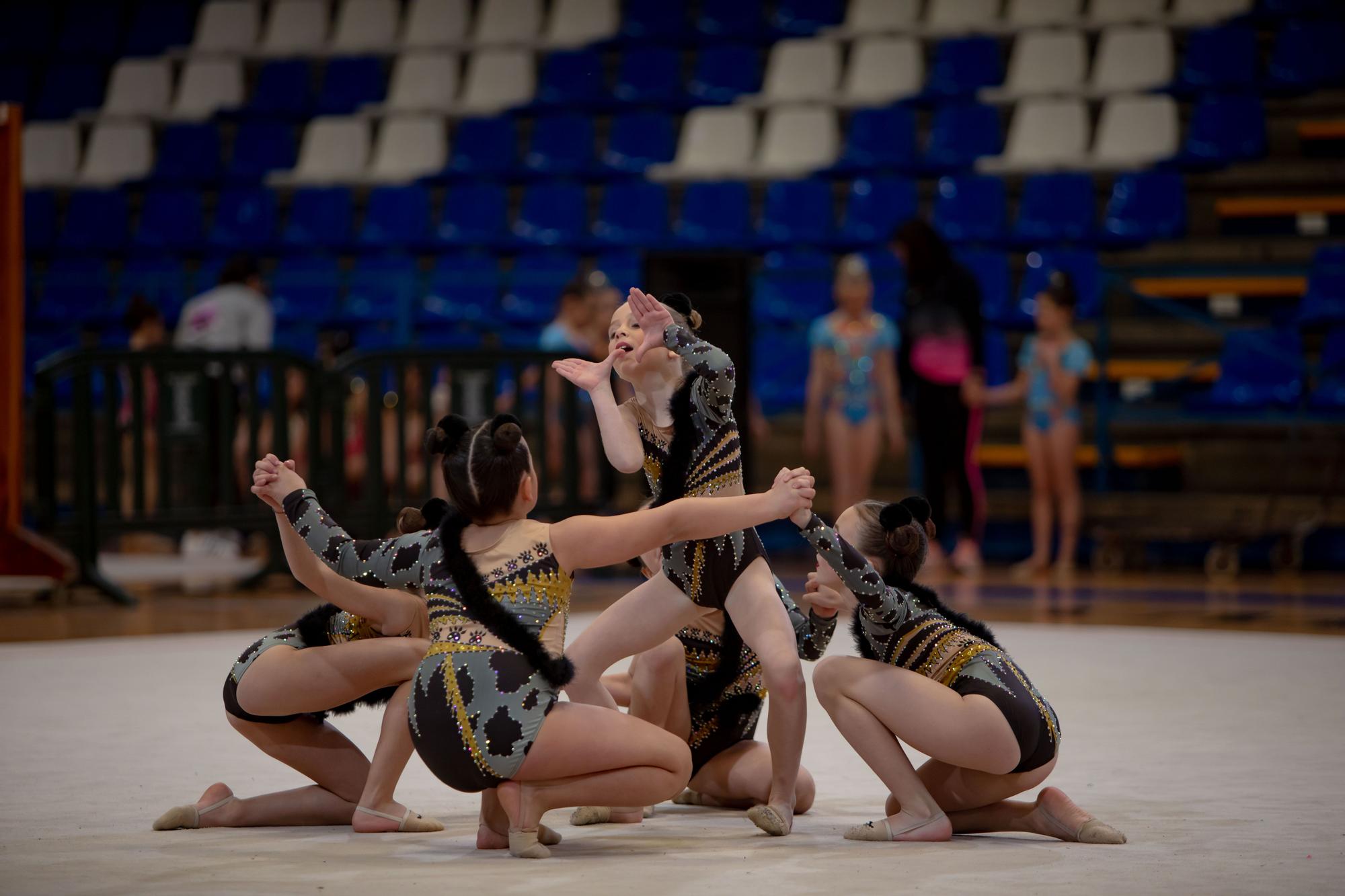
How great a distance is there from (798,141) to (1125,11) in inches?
101

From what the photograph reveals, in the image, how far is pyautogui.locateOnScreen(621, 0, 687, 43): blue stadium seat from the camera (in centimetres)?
1316

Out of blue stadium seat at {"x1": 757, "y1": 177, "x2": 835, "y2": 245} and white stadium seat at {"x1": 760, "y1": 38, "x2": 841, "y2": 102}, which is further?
white stadium seat at {"x1": 760, "y1": 38, "x2": 841, "y2": 102}

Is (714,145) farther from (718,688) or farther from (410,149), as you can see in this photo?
(718,688)

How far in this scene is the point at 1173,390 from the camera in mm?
10320

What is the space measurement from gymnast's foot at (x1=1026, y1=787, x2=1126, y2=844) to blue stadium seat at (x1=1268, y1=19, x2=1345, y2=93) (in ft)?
29.0

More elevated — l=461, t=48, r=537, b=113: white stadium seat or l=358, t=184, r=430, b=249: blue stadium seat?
l=461, t=48, r=537, b=113: white stadium seat

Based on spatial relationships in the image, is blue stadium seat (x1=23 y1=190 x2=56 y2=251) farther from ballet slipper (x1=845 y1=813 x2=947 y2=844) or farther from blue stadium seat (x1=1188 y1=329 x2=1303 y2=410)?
ballet slipper (x1=845 y1=813 x2=947 y2=844)

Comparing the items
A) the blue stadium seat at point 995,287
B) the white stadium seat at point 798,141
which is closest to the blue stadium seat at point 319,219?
the white stadium seat at point 798,141

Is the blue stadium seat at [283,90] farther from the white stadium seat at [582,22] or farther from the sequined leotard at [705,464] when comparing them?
the sequined leotard at [705,464]

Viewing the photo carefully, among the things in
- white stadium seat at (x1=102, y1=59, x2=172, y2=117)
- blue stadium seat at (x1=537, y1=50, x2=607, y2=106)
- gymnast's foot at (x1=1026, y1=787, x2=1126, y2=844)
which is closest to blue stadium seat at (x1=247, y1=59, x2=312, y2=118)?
white stadium seat at (x1=102, y1=59, x2=172, y2=117)

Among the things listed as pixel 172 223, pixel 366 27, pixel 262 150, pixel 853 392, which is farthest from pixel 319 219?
pixel 853 392

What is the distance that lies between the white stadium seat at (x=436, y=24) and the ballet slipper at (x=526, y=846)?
37.4 feet

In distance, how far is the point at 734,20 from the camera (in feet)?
42.9

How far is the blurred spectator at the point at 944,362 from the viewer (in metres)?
9.43
